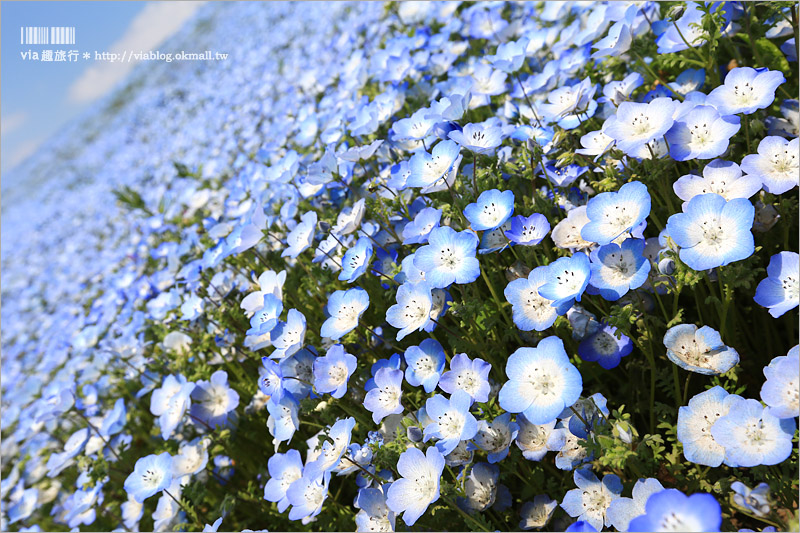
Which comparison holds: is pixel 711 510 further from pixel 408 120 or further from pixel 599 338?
pixel 408 120

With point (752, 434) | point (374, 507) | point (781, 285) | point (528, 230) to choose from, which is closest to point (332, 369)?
point (374, 507)

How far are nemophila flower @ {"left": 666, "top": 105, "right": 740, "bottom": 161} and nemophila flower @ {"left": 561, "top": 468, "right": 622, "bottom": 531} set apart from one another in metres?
0.90

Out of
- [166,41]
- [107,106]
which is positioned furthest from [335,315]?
[107,106]

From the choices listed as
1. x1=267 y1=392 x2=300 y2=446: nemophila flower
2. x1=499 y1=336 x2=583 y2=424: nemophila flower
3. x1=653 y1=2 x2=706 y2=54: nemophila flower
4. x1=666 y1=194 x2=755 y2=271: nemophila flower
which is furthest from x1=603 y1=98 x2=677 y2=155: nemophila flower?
x1=267 y1=392 x2=300 y2=446: nemophila flower

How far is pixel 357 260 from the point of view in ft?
6.27

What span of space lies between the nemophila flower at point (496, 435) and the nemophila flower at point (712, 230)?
0.62 meters

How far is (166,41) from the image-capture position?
18.5 m

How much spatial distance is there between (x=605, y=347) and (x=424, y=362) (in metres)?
0.53

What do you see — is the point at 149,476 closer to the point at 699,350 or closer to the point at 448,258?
the point at 448,258

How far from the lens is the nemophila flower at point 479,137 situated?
1.79m

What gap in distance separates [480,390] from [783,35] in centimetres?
176

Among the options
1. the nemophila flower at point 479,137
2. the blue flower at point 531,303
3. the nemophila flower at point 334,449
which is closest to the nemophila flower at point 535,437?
the blue flower at point 531,303

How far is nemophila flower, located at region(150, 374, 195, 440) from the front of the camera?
2.21 meters

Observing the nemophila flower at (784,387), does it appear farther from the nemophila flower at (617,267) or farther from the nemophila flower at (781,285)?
the nemophila flower at (617,267)
